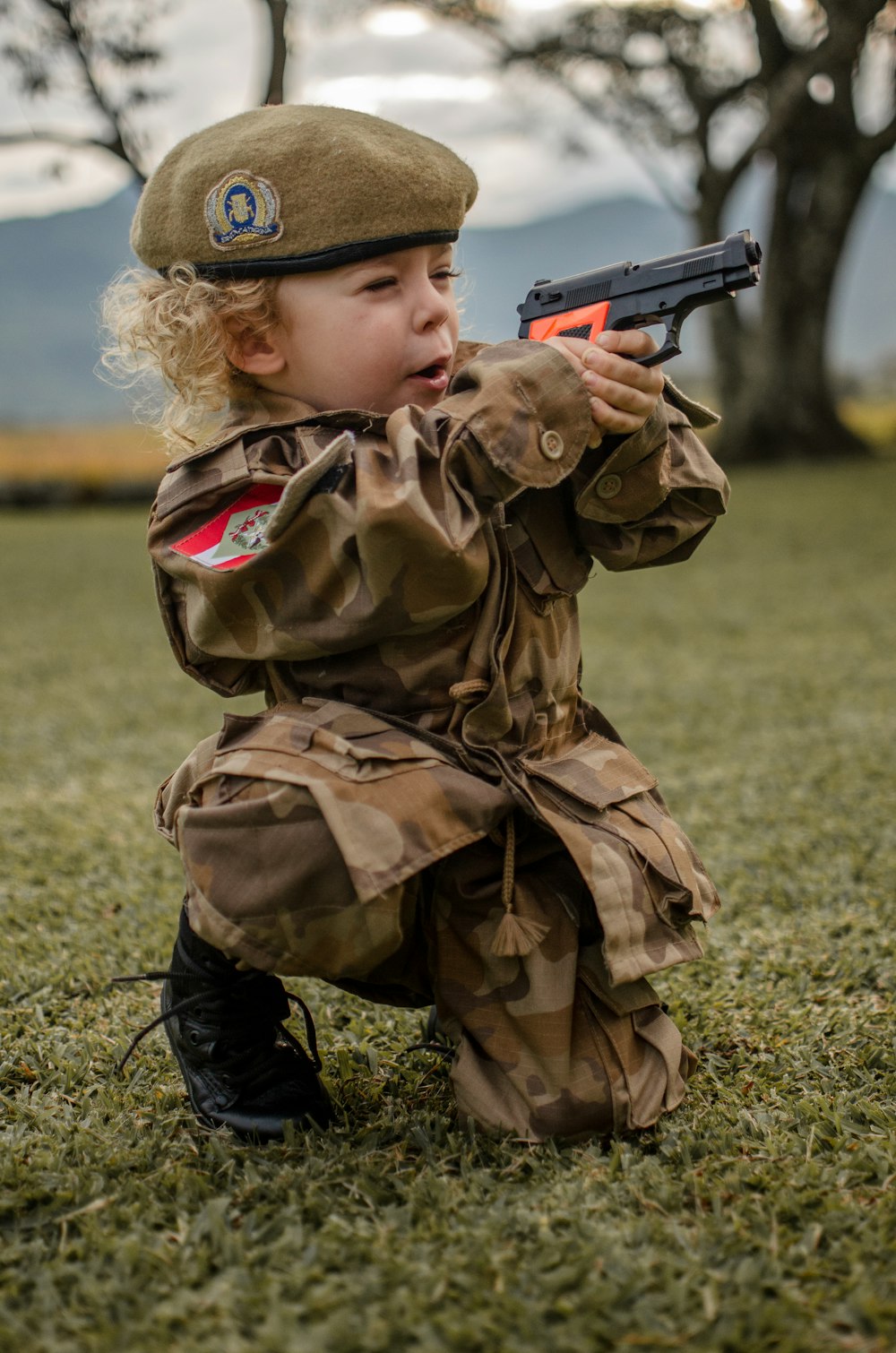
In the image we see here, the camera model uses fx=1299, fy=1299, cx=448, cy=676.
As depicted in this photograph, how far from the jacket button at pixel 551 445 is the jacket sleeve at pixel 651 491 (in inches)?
6.4

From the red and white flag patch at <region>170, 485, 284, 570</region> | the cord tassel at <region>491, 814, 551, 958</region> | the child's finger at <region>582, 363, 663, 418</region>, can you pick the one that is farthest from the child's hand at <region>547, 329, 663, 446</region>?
the cord tassel at <region>491, 814, 551, 958</region>

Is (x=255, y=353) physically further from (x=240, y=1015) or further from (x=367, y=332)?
(x=240, y=1015)

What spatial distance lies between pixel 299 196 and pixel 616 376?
1.51ft

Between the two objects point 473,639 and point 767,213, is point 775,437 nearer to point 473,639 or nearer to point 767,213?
point 767,213

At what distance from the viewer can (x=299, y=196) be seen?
5.34 feet

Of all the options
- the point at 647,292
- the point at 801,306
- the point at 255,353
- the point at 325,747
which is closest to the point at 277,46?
the point at 255,353

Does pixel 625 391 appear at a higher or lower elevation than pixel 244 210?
lower

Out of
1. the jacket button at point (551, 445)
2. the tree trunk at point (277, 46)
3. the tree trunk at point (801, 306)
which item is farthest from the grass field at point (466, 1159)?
the tree trunk at point (801, 306)

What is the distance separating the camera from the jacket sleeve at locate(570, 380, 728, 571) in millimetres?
1682

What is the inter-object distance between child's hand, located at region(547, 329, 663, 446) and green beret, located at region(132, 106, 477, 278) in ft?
0.92

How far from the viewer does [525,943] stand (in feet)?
5.15

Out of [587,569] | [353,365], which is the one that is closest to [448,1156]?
[587,569]

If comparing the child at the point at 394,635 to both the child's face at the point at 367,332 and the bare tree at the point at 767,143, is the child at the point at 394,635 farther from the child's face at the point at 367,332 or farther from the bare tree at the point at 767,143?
the bare tree at the point at 767,143

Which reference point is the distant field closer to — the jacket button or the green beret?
the green beret
